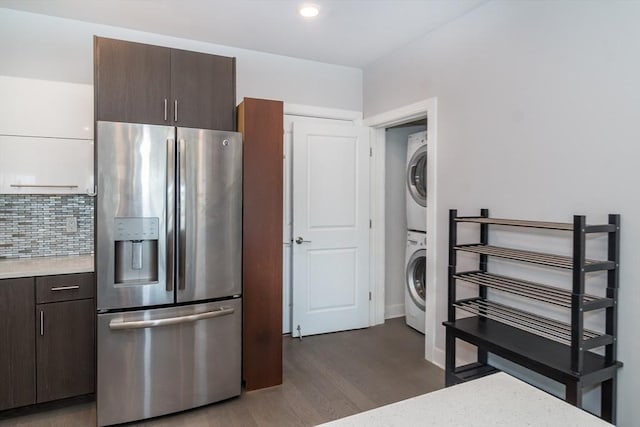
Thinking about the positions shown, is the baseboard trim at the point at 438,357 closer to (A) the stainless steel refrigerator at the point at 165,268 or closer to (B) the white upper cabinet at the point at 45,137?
(A) the stainless steel refrigerator at the point at 165,268

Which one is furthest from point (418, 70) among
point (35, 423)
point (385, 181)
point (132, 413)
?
point (35, 423)

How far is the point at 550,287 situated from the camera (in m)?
2.05

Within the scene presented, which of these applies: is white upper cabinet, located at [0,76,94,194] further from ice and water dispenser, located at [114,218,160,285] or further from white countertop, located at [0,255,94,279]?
ice and water dispenser, located at [114,218,160,285]

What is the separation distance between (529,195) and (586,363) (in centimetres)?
93

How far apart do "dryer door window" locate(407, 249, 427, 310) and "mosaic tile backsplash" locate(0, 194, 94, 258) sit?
112 inches

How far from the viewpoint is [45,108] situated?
8.30 feet

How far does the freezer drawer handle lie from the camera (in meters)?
2.13

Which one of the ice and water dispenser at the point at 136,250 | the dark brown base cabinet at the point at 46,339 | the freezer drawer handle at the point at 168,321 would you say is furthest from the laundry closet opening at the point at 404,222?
the dark brown base cabinet at the point at 46,339

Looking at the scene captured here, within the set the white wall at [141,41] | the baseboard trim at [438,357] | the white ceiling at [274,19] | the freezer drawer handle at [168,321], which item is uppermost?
the white ceiling at [274,19]

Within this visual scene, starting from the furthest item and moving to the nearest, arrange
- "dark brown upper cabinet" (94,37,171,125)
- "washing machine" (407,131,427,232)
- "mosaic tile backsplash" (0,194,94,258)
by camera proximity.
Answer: "washing machine" (407,131,427,232) → "mosaic tile backsplash" (0,194,94,258) → "dark brown upper cabinet" (94,37,171,125)

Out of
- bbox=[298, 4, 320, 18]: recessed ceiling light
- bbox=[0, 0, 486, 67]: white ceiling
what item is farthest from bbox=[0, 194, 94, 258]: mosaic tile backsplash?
bbox=[298, 4, 320, 18]: recessed ceiling light

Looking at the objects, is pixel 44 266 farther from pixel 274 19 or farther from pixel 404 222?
pixel 404 222

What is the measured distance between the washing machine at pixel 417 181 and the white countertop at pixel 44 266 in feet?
9.14

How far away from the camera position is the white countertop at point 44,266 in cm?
227
